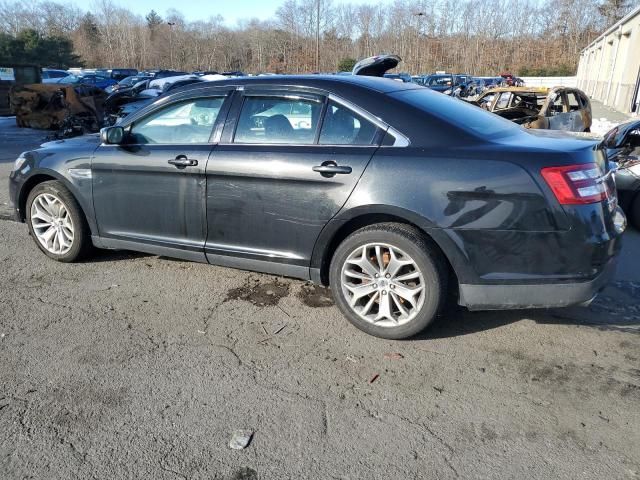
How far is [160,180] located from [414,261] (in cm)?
213

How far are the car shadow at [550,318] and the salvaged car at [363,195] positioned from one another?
1.16ft

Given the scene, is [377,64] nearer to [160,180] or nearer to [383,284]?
[160,180]

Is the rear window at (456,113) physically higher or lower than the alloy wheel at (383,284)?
higher

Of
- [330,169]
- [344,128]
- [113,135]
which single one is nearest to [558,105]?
[344,128]

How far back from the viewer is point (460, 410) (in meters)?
2.78

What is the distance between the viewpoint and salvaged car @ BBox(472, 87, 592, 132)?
11.5 m

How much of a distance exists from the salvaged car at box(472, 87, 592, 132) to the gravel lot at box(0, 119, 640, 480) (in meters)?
8.15

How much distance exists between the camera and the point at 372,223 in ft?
11.6

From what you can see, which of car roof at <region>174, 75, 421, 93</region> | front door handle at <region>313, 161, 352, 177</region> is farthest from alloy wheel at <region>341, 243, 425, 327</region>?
car roof at <region>174, 75, 421, 93</region>

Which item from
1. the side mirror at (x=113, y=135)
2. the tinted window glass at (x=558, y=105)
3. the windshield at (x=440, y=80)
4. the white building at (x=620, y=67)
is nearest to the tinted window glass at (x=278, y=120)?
the side mirror at (x=113, y=135)

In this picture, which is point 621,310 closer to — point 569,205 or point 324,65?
point 569,205

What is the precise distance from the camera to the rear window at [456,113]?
3488 millimetres

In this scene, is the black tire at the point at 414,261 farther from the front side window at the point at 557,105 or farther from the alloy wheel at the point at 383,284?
the front side window at the point at 557,105

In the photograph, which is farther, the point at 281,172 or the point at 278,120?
the point at 278,120
